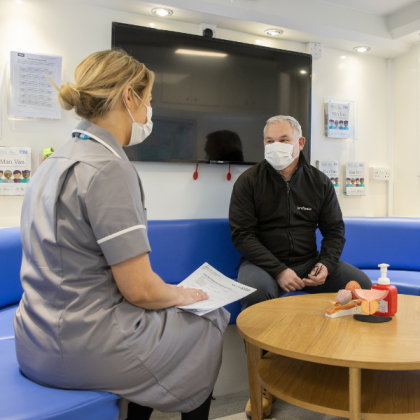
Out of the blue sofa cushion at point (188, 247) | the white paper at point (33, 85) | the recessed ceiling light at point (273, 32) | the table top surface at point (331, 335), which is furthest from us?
the recessed ceiling light at point (273, 32)

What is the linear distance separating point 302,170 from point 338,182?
3.43 feet

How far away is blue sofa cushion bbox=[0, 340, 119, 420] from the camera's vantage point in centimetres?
92

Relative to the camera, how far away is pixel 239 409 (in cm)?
180

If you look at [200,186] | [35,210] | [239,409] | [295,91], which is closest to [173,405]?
[35,210]

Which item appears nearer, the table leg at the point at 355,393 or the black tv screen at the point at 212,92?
the table leg at the point at 355,393

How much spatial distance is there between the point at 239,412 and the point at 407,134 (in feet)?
9.17

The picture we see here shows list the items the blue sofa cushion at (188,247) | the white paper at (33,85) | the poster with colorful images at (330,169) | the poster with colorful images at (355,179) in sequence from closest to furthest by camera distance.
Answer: the white paper at (33,85) < the blue sofa cushion at (188,247) < the poster with colorful images at (330,169) < the poster with colorful images at (355,179)

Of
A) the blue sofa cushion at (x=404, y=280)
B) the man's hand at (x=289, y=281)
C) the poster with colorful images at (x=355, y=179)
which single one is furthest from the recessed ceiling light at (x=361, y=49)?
the man's hand at (x=289, y=281)

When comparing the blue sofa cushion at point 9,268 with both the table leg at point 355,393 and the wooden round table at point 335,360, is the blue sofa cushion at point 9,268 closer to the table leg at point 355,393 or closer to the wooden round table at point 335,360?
the wooden round table at point 335,360

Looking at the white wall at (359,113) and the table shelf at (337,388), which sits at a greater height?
the white wall at (359,113)

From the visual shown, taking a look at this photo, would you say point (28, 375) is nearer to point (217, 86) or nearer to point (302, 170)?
point (302, 170)

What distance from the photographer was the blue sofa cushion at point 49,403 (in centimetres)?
92

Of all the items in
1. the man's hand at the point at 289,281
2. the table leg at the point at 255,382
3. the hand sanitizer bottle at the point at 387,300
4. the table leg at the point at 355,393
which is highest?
the hand sanitizer bottle at the point at 387,300

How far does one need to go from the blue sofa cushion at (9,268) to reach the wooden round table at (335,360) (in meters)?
1.18
